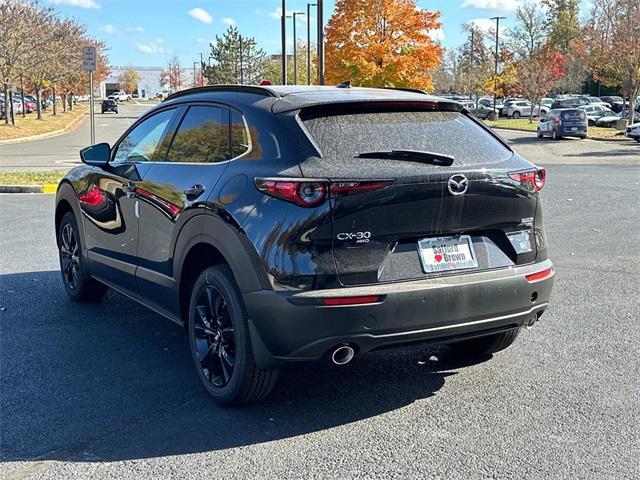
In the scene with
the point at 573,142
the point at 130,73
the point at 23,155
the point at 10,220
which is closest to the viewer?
the point at 10,220

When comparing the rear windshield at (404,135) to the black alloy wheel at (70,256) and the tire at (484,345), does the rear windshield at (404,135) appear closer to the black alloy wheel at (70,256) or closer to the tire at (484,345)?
the tire at (484,345)

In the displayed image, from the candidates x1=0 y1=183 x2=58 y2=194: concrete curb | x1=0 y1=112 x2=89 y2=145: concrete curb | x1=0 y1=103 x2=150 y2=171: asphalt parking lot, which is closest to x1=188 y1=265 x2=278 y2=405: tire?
x1=0 y1=183 x2=58 y2=194: concrete curb

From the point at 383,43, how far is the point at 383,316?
33094mm

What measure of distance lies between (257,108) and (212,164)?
0.43 metres

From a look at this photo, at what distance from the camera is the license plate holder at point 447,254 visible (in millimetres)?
3992

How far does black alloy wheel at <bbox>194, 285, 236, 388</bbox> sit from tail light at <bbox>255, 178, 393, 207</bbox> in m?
0.76

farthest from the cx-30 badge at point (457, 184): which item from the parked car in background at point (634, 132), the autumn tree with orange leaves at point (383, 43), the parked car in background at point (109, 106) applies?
the parked car in background at point (109, 106)

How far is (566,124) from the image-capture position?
1439 inches

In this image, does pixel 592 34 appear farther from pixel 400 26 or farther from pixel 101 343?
pixel 101 343

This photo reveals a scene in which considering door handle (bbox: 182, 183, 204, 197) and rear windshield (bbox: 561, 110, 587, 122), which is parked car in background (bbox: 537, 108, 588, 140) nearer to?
rear windshield (bbox: 561, 110, 587, 122)

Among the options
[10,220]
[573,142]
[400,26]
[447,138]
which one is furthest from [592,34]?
[447,138]

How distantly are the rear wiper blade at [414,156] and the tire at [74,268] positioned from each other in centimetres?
323

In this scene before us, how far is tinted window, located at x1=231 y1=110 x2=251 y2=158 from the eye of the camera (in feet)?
14.0

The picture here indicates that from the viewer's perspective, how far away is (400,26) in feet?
118
